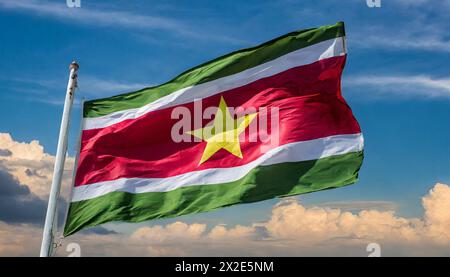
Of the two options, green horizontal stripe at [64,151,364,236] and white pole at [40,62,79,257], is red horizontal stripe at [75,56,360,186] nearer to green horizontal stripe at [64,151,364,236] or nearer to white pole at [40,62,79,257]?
green horizontal stripe at [64,151,364,236]

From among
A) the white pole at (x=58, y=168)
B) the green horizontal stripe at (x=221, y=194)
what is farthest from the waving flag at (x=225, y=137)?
the white pole at (x=58, y=168)

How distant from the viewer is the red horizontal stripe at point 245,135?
1468 cm

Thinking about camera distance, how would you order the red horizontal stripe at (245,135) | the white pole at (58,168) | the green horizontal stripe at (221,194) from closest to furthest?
the white pole at (58,168) < the green horizontal stripe at (221,194) < the red horizontal stripe at (245,135)

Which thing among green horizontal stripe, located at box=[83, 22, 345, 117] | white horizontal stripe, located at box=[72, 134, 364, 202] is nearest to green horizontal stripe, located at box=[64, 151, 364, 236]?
white horizontal stripe, located at box=[72, 134, 364, 202]

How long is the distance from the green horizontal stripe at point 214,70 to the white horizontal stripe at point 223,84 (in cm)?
10

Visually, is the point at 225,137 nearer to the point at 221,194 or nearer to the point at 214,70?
the point at 221,194

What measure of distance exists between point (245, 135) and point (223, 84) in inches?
57.8

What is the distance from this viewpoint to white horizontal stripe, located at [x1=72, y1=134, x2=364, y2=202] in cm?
1425

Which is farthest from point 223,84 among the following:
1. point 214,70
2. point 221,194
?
point 221,194

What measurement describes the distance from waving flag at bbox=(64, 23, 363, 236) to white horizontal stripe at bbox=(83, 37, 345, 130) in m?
0.03

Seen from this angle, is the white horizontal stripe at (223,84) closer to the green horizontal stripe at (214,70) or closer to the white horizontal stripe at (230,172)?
the green horizontal stripe at (214,70)

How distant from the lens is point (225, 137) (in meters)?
15.1
